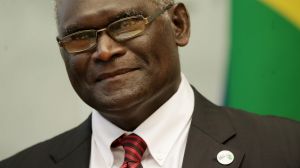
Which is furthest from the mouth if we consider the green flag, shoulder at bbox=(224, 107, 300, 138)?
the green flag

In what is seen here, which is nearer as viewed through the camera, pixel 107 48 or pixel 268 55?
pixel 107 48

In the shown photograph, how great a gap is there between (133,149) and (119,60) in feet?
0.99

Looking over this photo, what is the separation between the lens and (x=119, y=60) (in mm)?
1494

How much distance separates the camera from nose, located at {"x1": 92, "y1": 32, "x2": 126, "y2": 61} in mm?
1472

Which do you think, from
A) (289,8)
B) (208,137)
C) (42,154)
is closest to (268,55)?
(289,8)

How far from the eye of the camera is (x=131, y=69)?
151cm

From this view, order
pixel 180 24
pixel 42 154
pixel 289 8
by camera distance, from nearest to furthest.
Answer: pixel 180 24 < pixel 42 154 < pixel 289 8

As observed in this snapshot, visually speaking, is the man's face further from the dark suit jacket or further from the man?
the dark suit jacket

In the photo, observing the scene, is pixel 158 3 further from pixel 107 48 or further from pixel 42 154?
pixel 42 154

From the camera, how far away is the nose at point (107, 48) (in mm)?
1472

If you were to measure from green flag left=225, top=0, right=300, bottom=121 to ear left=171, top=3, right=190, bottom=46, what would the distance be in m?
0.59

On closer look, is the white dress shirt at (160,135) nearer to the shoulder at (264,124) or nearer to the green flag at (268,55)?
the shoulder at (264,124)

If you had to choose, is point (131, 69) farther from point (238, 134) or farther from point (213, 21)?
point (213, 21)

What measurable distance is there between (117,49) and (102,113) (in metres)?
0.30
